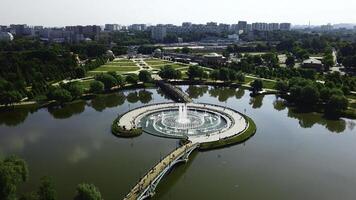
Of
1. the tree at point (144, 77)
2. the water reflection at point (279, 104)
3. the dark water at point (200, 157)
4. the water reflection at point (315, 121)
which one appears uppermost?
the tree at point (144, 77)

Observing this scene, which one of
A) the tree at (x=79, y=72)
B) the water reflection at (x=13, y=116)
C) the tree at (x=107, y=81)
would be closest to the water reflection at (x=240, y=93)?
the tree at (x=107, y=81)

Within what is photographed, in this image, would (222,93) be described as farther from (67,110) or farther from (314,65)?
Result: (314,65)

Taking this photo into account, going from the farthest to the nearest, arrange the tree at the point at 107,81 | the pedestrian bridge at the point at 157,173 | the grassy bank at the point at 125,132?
1. the tree at the point at 107,81
2. the grassy bank at the point at 125,132
3. the pedestrian bridge at the point at 157,173

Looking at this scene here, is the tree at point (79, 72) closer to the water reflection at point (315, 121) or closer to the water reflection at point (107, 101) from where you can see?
the water reflection at point (107, 101)

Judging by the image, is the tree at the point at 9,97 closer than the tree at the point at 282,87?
Yes

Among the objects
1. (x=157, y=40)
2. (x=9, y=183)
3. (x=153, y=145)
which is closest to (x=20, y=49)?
(x=157, y=40)

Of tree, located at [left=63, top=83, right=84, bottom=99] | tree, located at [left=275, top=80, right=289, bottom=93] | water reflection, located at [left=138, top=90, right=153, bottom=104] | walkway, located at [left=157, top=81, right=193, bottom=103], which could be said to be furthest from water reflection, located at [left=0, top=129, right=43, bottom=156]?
tree, located at [left=275, top=80, right=289, bottom=93]

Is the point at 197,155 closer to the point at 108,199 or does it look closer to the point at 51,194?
the point at 108,199
